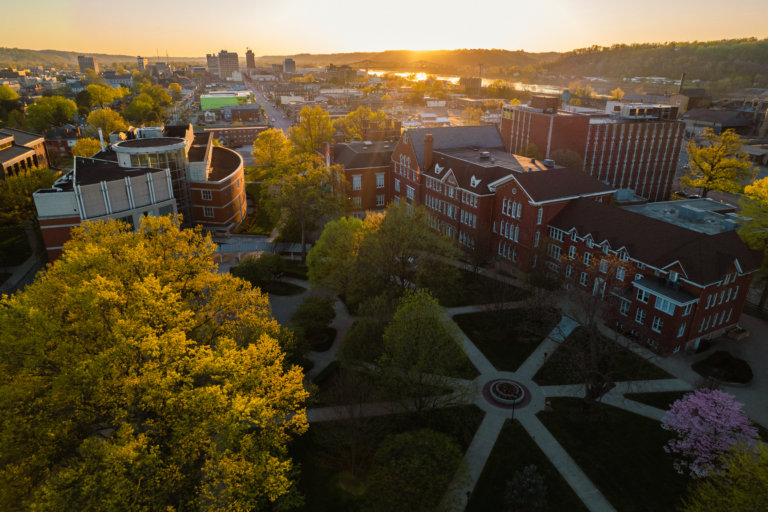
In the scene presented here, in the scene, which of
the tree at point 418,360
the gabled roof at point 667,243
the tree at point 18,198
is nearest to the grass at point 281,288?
the tree at point 418,360

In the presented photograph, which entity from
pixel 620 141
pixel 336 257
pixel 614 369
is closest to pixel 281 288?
pixel 336 257

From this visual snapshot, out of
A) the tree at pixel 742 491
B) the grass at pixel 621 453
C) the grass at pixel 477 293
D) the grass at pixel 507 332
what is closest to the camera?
the tree at pixel 742 491

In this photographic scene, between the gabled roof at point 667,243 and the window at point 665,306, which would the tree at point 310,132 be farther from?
the window at point 665,306

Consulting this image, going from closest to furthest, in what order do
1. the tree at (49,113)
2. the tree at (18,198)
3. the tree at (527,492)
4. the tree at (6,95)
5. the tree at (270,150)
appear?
1. the tree at (527,492)
2. the tree at (18,198)
3. the tree at (270,150)
4. the tree at (49,113)
5. the tree at (6,95)

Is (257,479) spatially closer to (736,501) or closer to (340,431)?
(340,431)

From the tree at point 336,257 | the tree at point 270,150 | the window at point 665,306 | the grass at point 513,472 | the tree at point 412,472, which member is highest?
the tree at point 270,150

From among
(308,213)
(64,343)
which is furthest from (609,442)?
(308,213)

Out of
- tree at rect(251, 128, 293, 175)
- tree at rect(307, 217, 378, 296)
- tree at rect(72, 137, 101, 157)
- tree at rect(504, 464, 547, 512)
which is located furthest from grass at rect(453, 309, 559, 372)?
tree at rect(72, 137, 101, 157)
